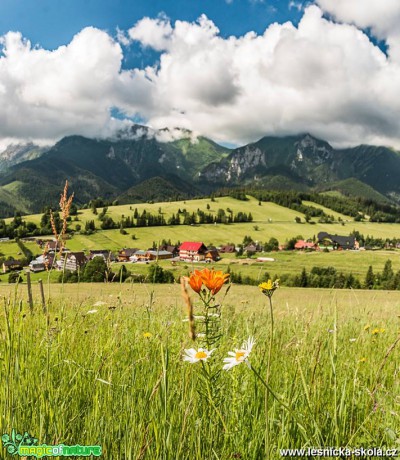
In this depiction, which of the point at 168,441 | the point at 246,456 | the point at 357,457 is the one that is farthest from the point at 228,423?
the point at 357,457

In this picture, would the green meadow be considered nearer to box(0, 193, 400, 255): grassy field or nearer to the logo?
box(0, 193, 400, 255): grassy field

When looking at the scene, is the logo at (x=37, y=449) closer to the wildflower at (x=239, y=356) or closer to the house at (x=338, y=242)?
the wildflower at (x=239, y=356)

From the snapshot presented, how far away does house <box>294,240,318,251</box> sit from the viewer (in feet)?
499

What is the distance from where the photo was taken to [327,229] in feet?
633

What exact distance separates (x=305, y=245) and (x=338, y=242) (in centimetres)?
2239

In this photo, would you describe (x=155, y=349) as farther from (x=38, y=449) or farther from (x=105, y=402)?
(x=38, y=449)

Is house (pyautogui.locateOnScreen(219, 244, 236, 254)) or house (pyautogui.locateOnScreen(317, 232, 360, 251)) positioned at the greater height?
house (pyautogui.locateOnScreen(317, 232, 360, 251))

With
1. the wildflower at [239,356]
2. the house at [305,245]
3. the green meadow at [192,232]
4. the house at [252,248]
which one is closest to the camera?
the wildflower at [239,356]

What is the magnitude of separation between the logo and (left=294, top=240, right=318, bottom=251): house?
511 feet

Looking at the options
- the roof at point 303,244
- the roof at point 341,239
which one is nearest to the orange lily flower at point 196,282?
the roof at point 303,244

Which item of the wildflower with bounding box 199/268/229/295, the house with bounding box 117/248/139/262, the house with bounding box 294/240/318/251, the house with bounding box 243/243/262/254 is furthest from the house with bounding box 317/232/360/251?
the wildflower with bounding box 199/268/229/295

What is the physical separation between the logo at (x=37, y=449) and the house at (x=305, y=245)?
15573 cm

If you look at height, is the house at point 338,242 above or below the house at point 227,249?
above

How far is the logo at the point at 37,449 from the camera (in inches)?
63.6
